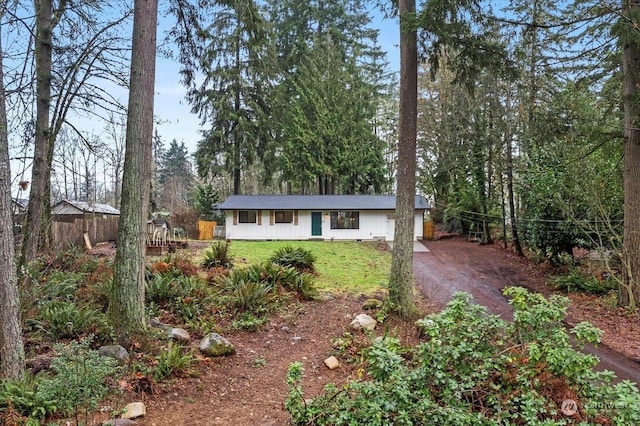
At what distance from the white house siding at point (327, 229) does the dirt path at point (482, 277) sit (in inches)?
131

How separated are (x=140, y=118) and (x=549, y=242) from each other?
11.4 meters

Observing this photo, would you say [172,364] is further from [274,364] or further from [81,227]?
[81,227]

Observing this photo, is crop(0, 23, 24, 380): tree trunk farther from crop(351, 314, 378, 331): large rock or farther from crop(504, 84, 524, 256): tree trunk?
crop(504, 84, 524, 256): tree trunk

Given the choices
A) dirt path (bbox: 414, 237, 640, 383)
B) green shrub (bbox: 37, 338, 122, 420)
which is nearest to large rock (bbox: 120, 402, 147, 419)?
green shrub (bbox: 37, 338, 122, 420)

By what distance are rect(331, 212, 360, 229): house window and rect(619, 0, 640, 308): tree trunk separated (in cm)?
1298

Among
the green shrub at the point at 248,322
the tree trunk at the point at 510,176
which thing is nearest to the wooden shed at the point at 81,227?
the green shrub at the point at 248,322

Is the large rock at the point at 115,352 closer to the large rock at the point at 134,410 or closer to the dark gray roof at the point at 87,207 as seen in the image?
the large rock at the point at 134,410

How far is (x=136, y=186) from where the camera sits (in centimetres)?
459

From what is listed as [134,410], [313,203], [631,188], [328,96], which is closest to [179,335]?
[134,410]

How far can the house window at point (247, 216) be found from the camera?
759 inches

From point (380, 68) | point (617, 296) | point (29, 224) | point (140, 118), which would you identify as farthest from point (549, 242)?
point (380, 68)

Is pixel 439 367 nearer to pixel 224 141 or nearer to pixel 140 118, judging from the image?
pixel 140 118

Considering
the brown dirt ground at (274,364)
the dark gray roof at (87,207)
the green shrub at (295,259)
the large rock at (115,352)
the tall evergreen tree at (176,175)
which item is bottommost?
the brown dirt ground at (274,364)

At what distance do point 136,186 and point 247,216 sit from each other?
48.8ft
